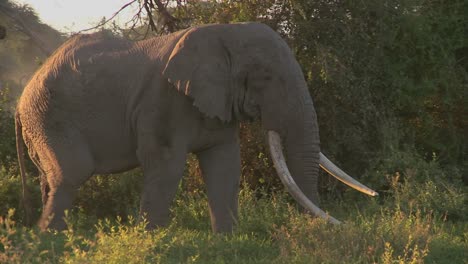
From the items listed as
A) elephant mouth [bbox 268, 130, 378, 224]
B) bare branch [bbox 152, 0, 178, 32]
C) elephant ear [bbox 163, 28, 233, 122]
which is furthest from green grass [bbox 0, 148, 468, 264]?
bare branch [bbox 152, 0, 178, 32]

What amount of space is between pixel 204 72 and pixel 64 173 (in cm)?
178

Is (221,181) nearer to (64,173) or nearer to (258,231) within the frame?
(258,231)

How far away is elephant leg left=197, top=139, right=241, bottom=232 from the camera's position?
8.52 metres

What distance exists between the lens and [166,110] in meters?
8.20

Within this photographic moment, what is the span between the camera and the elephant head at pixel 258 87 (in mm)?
7910

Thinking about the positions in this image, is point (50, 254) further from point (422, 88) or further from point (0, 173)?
point (422, 88)

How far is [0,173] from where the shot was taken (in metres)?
10.8

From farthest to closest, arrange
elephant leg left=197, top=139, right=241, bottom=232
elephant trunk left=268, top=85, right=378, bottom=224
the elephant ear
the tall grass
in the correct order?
elephant leg left=197, top=139, right=241, bottom=232 → the elephant ear → elephant trunk left=268, top=85, right=378, bottom=224 → the tall grass

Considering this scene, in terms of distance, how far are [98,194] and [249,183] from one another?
2.24m

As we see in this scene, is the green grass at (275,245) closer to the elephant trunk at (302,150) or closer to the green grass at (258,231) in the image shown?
the green grass at (258,231)

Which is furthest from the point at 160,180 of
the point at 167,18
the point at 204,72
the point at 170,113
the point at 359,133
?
the point at 167,18

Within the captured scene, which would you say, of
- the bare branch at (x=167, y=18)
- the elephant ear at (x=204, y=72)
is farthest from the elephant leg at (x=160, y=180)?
the bare branch at (x=167, y=18)

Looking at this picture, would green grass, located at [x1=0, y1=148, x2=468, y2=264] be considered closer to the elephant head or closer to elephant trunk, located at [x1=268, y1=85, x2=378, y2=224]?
elephant trunk, located at [x1=268, y1=85, x2=378, y2=224]

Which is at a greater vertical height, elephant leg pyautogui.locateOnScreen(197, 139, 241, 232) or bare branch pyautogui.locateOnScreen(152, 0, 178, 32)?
bare branch pyautogui.locateOnScreen(152, 0, 178, 32)
